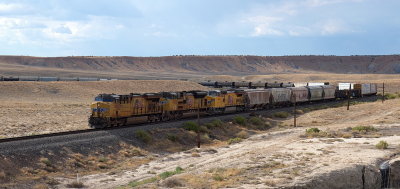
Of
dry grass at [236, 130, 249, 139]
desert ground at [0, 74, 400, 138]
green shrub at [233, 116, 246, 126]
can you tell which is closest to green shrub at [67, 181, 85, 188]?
desert ground at [0, 74, 400, 138]

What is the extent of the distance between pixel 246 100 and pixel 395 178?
35066 mm

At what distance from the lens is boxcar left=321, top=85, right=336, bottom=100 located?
81.8 meters

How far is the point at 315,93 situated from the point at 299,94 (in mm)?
6243

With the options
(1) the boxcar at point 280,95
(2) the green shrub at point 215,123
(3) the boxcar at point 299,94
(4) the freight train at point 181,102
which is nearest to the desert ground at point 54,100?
(4) the freight train at point 181,102

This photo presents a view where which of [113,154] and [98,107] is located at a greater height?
[98,107]

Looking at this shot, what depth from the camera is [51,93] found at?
3489 inches

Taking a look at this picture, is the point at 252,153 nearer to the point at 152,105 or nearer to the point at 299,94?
the point at 152,105

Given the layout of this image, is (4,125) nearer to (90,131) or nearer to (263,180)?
(90,131)

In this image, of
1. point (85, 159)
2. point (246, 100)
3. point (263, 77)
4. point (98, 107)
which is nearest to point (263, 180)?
point (85, 159)

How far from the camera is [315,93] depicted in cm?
7806

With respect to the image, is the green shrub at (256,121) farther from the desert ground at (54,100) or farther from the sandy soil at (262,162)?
the desert ground at (54,100)

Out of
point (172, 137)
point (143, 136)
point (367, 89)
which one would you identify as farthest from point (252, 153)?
point (367, 89)

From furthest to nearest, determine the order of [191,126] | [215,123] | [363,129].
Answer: [215,123] < [191,126] < [363,129]

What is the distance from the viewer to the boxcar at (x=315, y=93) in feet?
252
